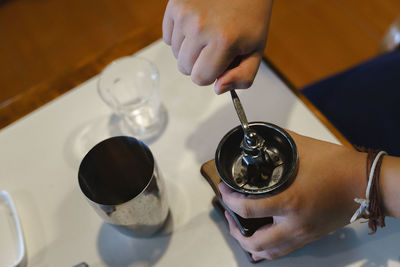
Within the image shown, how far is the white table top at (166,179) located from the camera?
0.49m

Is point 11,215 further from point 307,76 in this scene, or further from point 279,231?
point 307,76

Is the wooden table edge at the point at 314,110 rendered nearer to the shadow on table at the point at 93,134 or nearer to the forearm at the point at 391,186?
the forearm at the point at 391,186

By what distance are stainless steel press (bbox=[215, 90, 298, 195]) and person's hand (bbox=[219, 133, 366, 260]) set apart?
2 cm

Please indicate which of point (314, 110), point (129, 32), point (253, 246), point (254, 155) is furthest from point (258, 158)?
point (129, 32)

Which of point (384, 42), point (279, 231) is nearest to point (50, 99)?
point (279, 231)

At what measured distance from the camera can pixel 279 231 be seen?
0.44 meters

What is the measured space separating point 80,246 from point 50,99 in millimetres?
277

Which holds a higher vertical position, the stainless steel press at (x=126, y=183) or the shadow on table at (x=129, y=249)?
the stainless steel press at (x=126, y=183)

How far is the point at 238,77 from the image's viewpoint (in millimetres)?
455

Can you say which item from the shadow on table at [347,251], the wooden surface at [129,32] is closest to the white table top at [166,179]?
the shadow on table at [347,251]

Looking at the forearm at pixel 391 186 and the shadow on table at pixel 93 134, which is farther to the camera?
the shadow on table at pixel 93 134

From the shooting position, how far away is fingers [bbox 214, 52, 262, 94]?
45cm

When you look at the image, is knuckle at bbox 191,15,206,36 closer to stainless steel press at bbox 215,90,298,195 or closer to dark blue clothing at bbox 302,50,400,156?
stainless steel press at bbox 215,90,298,195

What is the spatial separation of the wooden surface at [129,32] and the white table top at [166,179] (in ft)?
1.77
